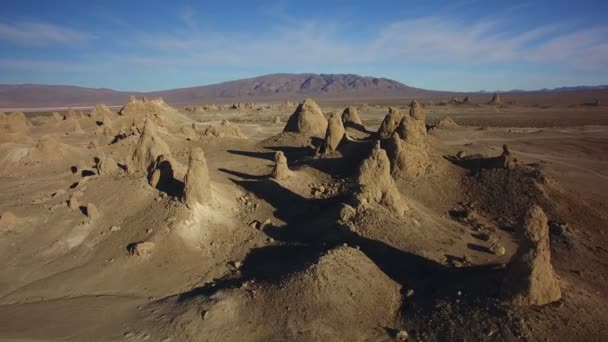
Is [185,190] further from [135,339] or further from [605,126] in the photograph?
[605,126]

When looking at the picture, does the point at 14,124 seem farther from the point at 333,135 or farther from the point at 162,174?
the point at 333,135

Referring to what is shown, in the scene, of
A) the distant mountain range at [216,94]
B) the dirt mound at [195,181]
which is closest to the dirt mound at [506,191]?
the dirt mound at [195,181]

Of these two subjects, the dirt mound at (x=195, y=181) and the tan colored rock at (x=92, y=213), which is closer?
the dirt mound at (x=195, y=181)

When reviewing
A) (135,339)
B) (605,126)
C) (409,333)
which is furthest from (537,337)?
(605,126)

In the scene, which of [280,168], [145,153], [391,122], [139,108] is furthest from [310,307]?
[139,108]

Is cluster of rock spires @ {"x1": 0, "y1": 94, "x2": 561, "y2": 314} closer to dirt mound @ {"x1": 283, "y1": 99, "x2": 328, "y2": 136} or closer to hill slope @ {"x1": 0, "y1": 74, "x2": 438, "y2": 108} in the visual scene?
dirt mound @ {"x1": 283, "y1": 99, "x2": 328, "y2": 136}

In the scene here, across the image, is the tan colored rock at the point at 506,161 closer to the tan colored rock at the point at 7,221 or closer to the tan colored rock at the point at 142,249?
the tan colored rock at the point at 142,249
